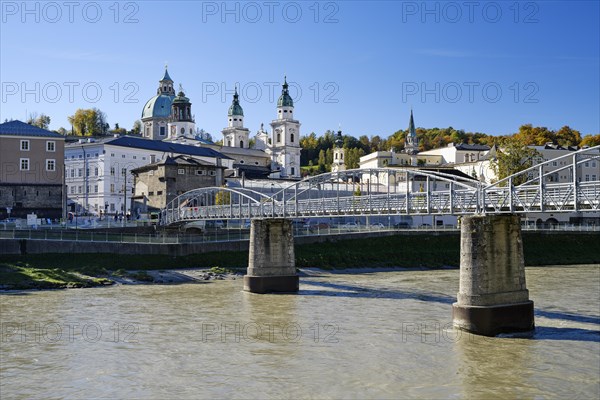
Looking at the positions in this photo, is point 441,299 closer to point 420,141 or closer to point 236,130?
point 236,130

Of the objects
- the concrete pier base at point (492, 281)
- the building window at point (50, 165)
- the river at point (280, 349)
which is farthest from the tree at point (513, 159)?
the concrete pier base at point (492, 281)

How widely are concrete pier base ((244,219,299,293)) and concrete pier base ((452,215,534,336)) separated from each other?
50.1 ft

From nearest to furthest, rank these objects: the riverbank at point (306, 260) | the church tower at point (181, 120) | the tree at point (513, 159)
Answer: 1. the riverbank at point (306, 260)
2. the tree at point (513, 159)
3. the church tower at point (181, 120)

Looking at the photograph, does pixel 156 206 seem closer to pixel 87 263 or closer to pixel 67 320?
pixel 87 263

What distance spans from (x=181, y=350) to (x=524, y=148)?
64109mm

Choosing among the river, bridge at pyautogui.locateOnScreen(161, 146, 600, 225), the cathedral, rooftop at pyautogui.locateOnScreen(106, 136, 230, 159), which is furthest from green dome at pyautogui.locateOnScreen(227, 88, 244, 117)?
the river

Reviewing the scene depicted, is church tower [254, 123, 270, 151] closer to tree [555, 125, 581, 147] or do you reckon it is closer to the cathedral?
the cathedral

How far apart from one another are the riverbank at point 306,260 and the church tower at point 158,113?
306 feet

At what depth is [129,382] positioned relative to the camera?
20.4m

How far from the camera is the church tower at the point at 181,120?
143500 millimetres

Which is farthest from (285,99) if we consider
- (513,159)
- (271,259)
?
(271,259)

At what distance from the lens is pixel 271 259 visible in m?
43.1

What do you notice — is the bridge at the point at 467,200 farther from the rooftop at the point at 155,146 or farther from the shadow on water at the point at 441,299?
the rooftop at the point at 155,146

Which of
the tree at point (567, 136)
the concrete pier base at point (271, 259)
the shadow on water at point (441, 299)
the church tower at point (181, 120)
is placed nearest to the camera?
the shadow on water at point (441, 299)
